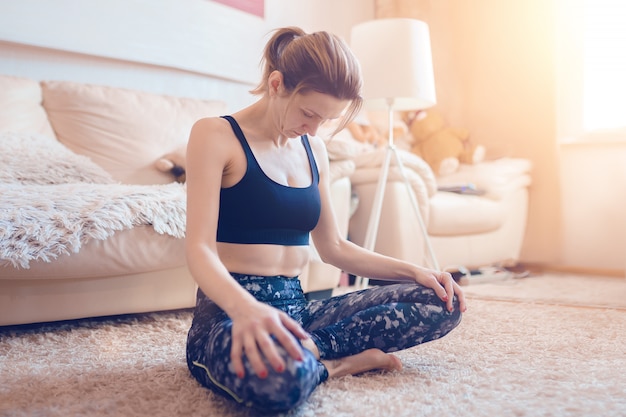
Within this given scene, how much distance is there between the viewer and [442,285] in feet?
4.14

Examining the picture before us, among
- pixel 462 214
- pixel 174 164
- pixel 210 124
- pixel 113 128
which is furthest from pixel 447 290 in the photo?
pixel 462 214

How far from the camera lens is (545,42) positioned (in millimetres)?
3598

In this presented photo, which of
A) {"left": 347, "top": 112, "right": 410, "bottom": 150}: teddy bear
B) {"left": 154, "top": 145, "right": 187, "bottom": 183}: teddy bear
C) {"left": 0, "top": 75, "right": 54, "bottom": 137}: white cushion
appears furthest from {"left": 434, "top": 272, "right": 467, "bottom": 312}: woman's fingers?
{"left": 347, "top": 112, "right": 410, "bottom": 150}: teddy bear

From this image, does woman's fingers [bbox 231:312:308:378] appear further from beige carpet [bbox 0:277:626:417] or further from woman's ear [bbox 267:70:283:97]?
woman's ear [bbox 267:70:283:97]

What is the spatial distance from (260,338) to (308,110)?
0.44m

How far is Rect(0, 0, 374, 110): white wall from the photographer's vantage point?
8.11 ft

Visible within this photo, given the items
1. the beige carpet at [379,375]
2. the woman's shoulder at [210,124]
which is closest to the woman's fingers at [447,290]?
the beige carpet at [379,375]

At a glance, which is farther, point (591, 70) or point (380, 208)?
point (591, 70)

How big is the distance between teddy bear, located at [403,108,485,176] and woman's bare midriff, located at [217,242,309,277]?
2.53 m

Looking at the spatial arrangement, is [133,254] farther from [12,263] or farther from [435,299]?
[435,299]

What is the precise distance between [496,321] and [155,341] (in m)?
0.97

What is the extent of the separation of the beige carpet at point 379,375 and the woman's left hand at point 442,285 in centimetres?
15

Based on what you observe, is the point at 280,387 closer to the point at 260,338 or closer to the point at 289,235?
the point at 260,338

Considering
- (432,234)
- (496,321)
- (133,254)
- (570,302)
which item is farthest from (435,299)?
(432,234)
